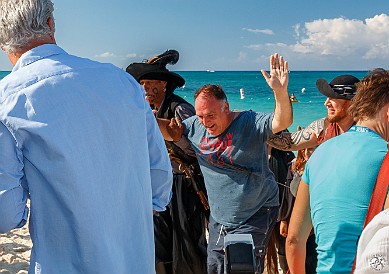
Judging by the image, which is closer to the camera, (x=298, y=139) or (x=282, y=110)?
(x=282, y=110)

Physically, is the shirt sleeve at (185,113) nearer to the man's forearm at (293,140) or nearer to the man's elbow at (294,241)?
the man's forearm at (293,140)

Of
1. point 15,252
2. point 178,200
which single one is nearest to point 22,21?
point 178,200

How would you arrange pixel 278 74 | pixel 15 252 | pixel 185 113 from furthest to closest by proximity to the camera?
pixel 15 252 < pixel 185 113 < pixel 278 74

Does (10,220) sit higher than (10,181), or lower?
lower

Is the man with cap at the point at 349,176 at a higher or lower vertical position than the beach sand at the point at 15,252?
higher

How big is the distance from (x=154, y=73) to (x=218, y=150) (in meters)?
1.09

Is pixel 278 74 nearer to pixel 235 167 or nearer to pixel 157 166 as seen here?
pixel 235 167

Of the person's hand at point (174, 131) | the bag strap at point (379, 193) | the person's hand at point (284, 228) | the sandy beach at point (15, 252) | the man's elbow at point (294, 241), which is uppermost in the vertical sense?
the bag strap at point (379, 193)

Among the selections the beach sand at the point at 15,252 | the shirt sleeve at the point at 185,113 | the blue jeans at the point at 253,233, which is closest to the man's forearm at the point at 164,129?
the shirt sleeve at the point at 185,113

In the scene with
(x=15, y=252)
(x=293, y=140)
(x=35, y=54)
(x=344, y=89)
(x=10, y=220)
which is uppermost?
(x=35, y=54)

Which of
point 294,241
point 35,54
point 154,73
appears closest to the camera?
point 35,54

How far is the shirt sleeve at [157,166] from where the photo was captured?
85.9 inches

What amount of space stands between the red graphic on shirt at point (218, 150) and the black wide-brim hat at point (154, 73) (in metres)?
0.90

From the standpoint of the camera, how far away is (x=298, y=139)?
4.22m
